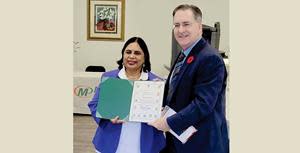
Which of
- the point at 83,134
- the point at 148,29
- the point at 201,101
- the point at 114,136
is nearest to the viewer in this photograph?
the point at 201,101

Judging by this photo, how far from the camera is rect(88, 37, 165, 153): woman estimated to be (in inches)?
74.4

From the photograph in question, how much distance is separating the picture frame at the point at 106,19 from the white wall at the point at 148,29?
2.9 inches

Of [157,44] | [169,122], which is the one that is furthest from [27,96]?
[157,44]

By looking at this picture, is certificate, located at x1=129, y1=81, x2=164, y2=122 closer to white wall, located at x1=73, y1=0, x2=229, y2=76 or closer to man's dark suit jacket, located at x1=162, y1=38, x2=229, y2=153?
man's dark suit jacket, located at x1=162, y1=38, x2=229, y2=153

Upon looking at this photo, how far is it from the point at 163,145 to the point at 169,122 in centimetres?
27

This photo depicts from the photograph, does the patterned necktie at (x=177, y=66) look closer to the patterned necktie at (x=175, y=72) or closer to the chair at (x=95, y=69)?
the patterned necktie at (x=175, y=72)

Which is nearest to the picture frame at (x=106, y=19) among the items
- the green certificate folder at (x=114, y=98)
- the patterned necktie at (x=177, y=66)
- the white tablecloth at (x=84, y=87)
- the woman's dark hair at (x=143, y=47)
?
the white tablecloth at (x=84, y=87)

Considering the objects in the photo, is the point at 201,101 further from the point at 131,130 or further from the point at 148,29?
the point at 148,29

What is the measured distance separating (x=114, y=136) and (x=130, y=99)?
0.75 feet

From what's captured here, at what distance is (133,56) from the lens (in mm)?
1909

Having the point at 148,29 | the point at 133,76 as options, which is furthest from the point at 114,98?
the point at 148,29

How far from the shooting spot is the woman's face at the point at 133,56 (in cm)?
191

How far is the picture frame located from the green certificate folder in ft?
15.4

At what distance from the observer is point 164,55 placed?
639 centimetres
